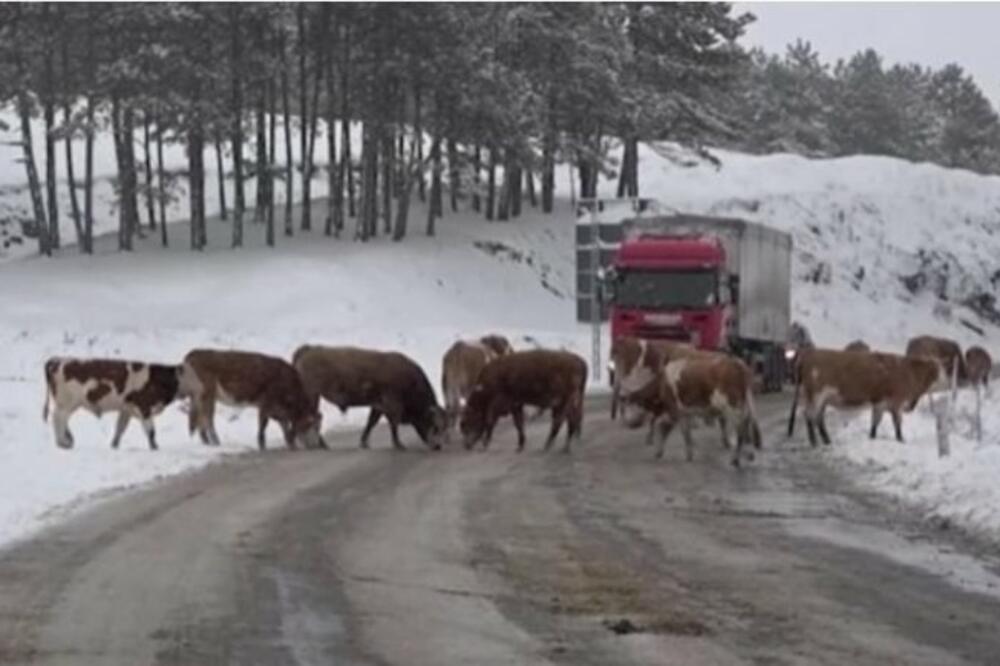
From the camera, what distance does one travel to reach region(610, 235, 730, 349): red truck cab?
1510 inches

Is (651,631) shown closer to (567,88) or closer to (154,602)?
(154,602)

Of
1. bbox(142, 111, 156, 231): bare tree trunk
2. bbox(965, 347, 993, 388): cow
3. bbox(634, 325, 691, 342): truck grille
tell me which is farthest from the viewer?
bbox(142, 111, 156, 231): bare tree trunk

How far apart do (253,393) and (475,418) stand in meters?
3.11

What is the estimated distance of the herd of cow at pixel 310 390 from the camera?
971 inches

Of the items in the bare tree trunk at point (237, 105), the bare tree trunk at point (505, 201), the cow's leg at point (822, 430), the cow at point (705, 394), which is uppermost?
the bare tree trunk at point (237, 105)

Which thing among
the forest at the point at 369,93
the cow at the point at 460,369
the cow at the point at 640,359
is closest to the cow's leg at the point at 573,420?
the cow at the point at 640,359

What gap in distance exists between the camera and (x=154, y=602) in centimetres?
1159

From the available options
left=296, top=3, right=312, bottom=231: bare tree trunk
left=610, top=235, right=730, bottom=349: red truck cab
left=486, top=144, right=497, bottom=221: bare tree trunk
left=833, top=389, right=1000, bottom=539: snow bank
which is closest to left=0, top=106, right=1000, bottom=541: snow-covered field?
left=833, top=389, right=1000, bottom=539: snow bank

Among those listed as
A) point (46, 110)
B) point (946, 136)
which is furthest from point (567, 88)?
point (946, 136)

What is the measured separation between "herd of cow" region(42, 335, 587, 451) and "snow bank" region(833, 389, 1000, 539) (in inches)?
168

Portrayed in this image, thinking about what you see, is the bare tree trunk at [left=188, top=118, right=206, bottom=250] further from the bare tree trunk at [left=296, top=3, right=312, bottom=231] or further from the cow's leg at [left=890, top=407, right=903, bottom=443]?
the cow's leg at [left=890, top=407, right=903, bottom=443]

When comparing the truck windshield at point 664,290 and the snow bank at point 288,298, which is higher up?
the truck windshield at point 664,290

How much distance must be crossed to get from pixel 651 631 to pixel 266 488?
31.0 feet

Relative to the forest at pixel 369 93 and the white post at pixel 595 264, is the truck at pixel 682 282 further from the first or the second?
the forest at pixel 369 93
